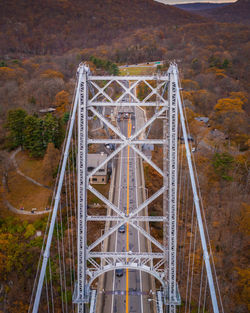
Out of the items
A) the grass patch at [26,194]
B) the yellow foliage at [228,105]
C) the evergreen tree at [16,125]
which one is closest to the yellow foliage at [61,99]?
the evergreen tree at [16,125]

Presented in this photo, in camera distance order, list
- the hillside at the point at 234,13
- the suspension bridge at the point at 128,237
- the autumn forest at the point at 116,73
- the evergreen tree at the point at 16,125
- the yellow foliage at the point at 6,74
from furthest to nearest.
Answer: the hillside at the point at 234,13, the yellow foliage at the point at 6,74, the evergreen tree at the point at 16,125, the autumn forest at the point at 116,73, the suspension bridge at the point at 128,237

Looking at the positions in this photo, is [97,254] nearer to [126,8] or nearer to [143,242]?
[143,242]

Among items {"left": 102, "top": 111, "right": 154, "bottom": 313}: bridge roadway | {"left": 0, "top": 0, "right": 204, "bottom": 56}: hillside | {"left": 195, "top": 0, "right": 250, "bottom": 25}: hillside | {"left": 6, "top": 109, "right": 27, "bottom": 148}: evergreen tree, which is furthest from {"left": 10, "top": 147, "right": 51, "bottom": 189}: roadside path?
{"left": 195, "top": 0, "right": 250, "bottom": 25}: hillside

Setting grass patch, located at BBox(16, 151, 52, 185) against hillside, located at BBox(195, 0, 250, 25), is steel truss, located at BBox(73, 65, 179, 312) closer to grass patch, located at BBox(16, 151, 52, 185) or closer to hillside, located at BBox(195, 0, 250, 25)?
grass patch, located at BBox(16, 151, 52, 185)

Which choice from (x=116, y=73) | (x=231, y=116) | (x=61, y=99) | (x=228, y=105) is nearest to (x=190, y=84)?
(x=228, y=105)

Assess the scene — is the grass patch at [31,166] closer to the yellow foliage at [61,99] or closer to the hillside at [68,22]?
the yellow foliage at [61,99]

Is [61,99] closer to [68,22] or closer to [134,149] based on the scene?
[134,149]
